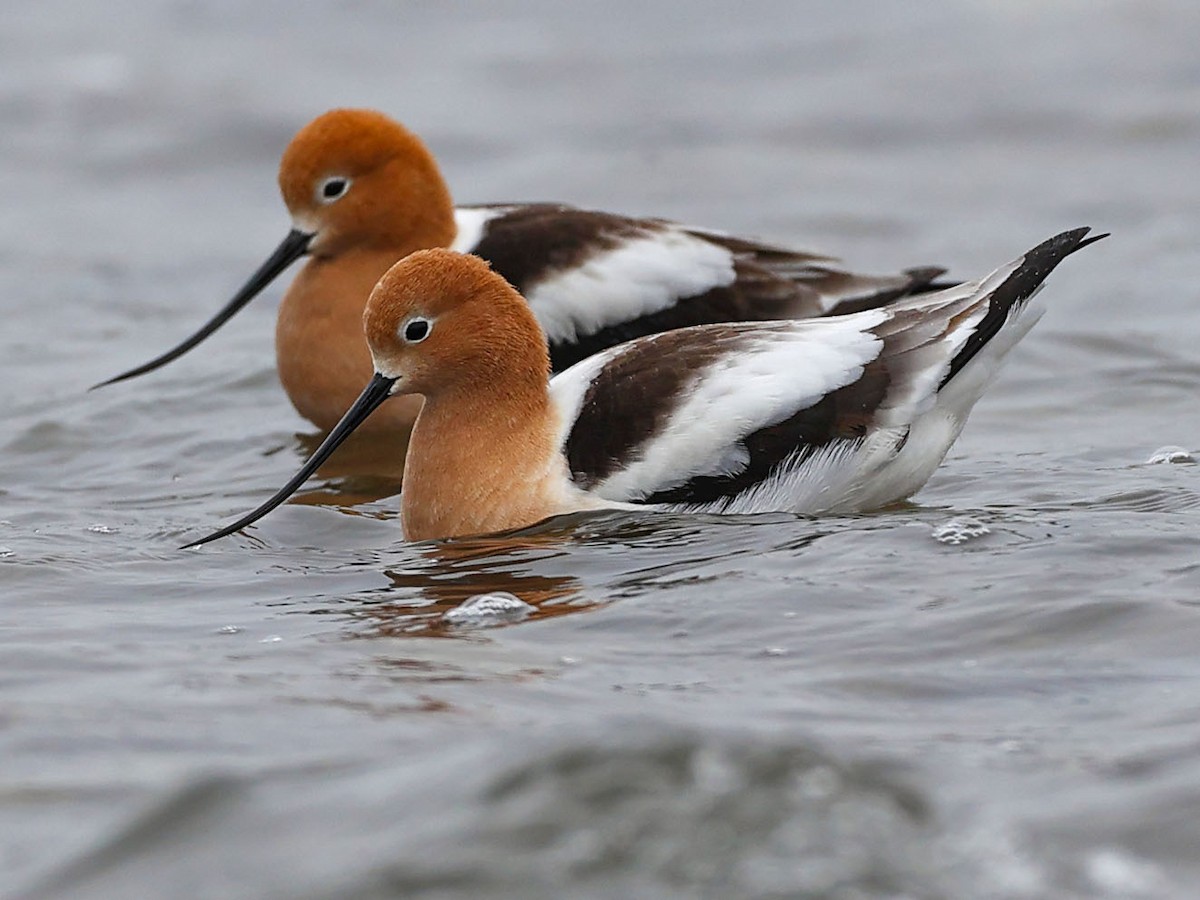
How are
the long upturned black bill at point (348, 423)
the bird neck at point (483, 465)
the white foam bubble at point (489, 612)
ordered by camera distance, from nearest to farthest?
the white foam bubble at point (489, 612), the bird neck at point (483, 465), the long upturned black bill at point (348, 423)

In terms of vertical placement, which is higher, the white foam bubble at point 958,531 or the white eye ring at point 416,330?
the white eye ring at point 416,330

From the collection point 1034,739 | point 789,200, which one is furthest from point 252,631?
point 789,200

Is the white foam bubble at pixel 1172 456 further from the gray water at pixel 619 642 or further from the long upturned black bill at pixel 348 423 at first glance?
the long upturned black bill at pixel 348 423

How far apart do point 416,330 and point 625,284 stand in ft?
6.74

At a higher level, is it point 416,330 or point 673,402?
point 416,330

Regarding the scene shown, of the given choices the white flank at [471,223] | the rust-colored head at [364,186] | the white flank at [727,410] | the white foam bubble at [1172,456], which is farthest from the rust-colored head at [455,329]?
the white foam bubble at [1172,456]

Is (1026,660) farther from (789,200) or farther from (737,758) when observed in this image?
(789,200)

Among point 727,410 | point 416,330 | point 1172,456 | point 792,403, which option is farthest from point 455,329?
point 1172,456

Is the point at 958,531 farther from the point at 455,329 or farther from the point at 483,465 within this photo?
the point at 455,329

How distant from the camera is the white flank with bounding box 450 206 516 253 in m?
8.92

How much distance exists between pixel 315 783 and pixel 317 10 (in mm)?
13797

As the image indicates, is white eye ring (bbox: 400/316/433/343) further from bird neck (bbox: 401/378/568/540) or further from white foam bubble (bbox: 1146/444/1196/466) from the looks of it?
white foam bubble (bbox: 1146/444/1196/466)

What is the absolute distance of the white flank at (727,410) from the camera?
21.5 feet

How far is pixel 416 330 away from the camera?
6.88 meters
